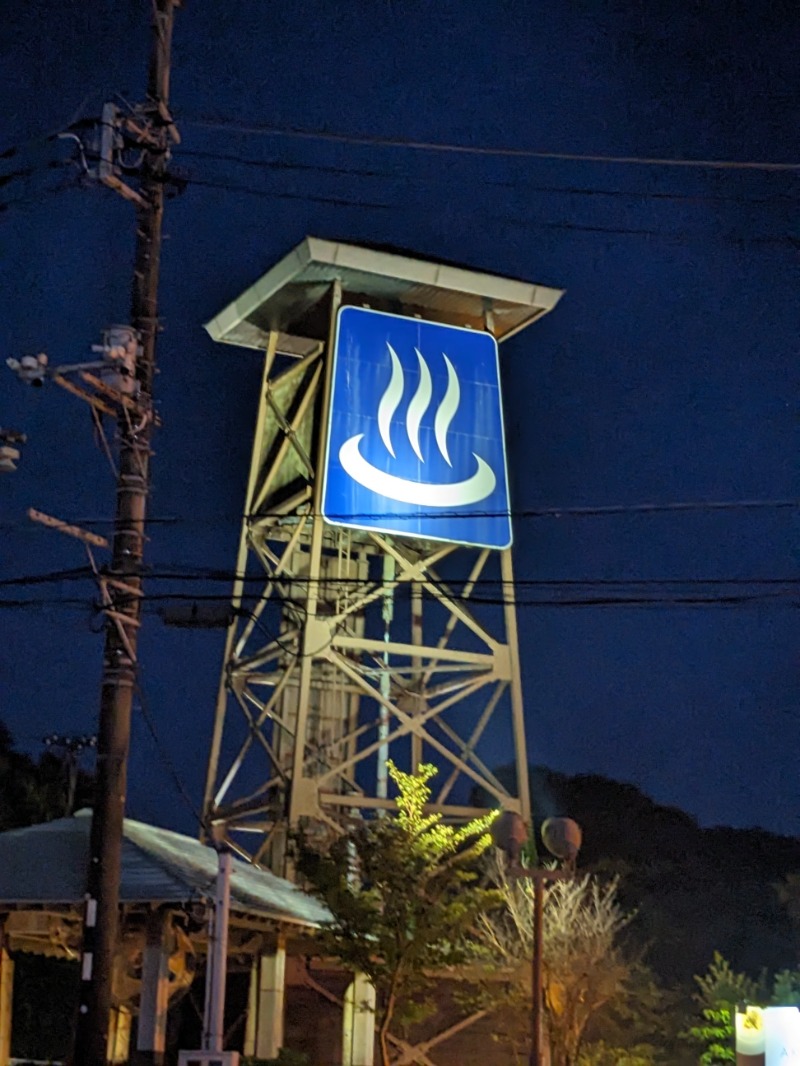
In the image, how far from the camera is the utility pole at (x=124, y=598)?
1873cm

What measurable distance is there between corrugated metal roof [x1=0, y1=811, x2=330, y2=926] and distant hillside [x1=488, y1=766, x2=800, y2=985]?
1671 cm

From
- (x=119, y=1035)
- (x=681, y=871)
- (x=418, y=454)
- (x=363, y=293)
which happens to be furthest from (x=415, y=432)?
(x=681, y=871)

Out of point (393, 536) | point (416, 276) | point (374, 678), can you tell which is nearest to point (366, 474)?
point (393, 536)

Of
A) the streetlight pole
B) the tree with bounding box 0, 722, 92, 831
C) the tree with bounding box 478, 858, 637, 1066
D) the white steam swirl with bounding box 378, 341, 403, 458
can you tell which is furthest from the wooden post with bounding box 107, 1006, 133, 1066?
the tree with bounding box 0, 722, 92, 831

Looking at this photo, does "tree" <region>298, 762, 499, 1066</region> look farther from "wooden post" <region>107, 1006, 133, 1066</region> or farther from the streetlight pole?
"wooden post" <region>107, 1006, 133, 1066</region>

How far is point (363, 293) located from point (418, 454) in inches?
162

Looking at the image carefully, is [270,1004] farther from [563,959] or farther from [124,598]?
[124,598]

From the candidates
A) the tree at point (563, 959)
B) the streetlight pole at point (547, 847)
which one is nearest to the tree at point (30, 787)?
the tree at point (563, 959)

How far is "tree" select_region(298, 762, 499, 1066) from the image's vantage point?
1041 inches

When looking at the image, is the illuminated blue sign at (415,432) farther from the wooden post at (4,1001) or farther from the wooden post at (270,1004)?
the wooden post at (4,1001)

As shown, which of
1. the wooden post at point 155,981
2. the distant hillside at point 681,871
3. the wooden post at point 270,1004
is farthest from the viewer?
the distant hillside at point 681,871

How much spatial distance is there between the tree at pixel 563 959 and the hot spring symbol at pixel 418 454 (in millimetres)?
7638

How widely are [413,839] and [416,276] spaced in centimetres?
1321

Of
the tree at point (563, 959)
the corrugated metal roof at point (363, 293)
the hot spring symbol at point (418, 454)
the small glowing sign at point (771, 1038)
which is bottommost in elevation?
the small glowing sign at point (771, 1038)
